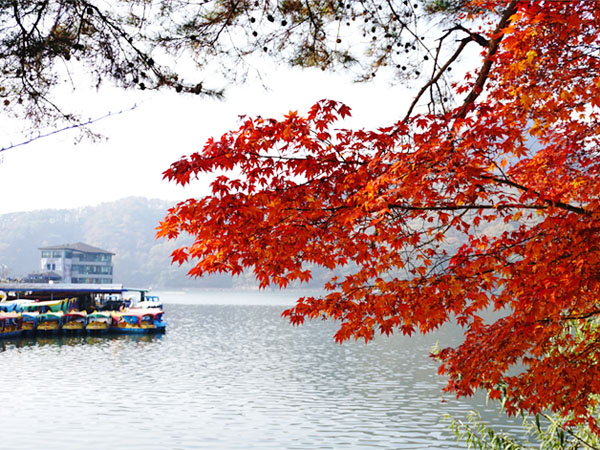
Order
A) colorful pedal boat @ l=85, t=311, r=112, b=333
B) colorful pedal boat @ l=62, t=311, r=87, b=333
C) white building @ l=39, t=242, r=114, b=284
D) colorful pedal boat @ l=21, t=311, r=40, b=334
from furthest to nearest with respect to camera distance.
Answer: white building @ l=39, t=242, r=114, b=284 → colorful pedal boat @ l=85, t=311, r=112, b=333 → colorful pedal boat @ l=62, t=311, r=87, b=333 → colorful pedal boat @ l=21, t=311, r=40, b=334

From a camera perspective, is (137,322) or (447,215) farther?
(137,322)

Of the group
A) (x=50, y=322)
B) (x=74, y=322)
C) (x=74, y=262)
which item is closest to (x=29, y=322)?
(x=50, y=322)

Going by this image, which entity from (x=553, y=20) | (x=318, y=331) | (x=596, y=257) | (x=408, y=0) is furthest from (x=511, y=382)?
(x=318, y=331)

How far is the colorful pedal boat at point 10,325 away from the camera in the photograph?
46125 mm

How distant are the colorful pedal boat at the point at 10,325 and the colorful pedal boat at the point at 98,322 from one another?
500 centimetres

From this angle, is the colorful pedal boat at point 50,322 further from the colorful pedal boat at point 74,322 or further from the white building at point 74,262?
the white building at point 74,262

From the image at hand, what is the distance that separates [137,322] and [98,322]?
10.1 ft

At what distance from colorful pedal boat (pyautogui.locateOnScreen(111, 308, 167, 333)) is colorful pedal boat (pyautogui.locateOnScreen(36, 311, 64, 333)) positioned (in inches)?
172

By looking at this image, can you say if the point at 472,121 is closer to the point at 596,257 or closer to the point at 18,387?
the point at 596,257

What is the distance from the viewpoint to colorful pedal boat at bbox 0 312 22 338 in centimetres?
4612

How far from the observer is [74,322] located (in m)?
48.8

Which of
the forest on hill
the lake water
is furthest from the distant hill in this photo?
the lake water

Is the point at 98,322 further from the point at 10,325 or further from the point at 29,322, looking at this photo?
the point at 10,325

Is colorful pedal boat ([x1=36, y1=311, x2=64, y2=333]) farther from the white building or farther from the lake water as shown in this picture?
the white building
